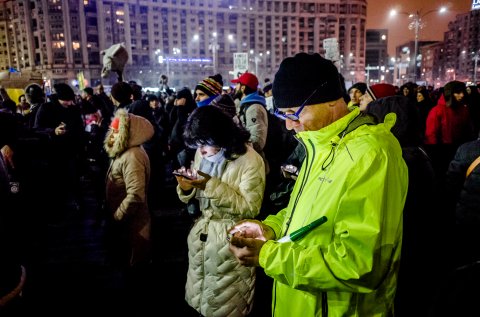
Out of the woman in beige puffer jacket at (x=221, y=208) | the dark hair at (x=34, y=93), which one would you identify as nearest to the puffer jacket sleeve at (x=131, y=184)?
the woman in beige puffer jacket at (x=221, y=208)

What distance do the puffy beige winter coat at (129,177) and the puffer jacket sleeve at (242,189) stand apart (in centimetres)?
142

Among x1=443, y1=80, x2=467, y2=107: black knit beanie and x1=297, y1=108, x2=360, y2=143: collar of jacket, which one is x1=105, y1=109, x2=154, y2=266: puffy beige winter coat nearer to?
x1=297, y1=108, x2=360, y2=143: collar of jacket

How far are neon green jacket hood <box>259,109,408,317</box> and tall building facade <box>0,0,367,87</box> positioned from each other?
81793 millimetres

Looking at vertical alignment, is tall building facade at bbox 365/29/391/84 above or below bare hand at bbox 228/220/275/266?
above

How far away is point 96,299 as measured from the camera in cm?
429

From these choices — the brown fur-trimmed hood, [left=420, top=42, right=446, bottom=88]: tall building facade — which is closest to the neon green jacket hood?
the brown fur-trimmed hood

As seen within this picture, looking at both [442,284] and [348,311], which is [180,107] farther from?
[442,284]

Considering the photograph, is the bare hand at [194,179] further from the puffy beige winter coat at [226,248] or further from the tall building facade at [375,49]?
the tall building facade at [375,49]

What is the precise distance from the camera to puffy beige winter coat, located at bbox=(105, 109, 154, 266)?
12.9 feet

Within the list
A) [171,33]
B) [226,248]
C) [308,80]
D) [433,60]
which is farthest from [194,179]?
[433,60]

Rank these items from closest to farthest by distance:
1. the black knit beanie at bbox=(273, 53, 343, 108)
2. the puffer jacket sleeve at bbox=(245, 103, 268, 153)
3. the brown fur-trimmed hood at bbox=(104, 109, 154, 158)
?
the black knit beanie at bbox=(273, 53, 343, 108) → the brown fur-trimmed hood at bbox=(104, 109, 154, 158) → the puffer jacket sleeve at bbox=(245, 103, 268, 153)

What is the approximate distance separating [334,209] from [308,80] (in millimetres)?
600

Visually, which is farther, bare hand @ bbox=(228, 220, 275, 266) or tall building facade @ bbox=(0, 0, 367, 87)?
tall building facade @ bbox=(0, 0, 367, 87)

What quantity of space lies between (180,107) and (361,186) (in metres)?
5.79
